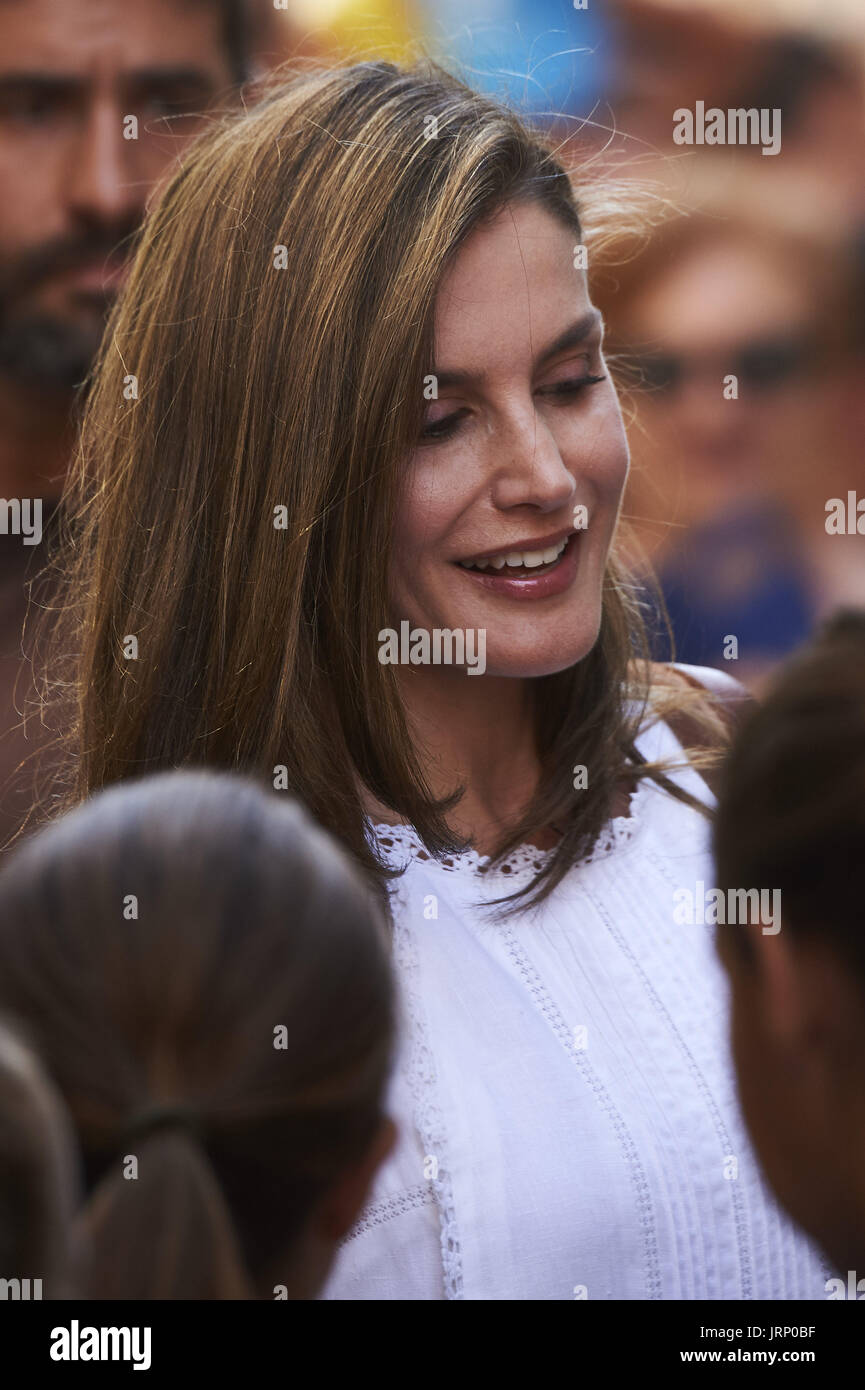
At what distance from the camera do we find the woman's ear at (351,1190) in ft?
2.99

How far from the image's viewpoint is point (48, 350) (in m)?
2.50

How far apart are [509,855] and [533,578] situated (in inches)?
12.5

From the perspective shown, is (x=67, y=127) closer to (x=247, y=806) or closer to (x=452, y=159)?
(x=452, y=159)

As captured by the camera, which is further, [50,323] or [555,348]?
[50,323]

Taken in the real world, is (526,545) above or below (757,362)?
below

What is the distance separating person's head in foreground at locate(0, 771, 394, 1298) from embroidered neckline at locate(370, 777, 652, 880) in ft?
2.28

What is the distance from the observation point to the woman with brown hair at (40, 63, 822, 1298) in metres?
1.47

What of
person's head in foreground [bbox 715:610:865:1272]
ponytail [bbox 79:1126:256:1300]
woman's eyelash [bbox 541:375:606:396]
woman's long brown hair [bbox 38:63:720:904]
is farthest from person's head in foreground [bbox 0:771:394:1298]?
woman's eyelash [bbox 541:375:606:396]

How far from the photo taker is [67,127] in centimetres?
245

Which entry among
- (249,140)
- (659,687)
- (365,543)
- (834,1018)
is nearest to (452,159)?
(249,140)

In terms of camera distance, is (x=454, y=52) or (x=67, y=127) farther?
(x=67, y=127)

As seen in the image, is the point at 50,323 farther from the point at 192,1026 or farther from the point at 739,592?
the point at 192,1026

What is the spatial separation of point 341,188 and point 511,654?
0.53 meters

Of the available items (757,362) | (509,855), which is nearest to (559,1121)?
(509,855)
